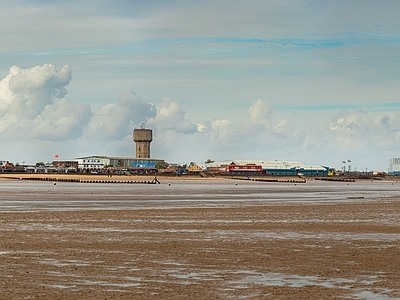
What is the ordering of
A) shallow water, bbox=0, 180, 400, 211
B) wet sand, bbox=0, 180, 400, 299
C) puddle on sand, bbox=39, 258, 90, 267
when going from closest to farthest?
wet sand, bbox=0, 180, 400, 299 → puddle on sand, bbox=39, 258, 90, 267 → shallow water, bbox=0, 180, 400, 211

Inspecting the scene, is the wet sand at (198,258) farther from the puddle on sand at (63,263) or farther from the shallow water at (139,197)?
the shallow water at (139,197)

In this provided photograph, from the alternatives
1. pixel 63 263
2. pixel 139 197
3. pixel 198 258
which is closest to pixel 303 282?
pixel 198 258

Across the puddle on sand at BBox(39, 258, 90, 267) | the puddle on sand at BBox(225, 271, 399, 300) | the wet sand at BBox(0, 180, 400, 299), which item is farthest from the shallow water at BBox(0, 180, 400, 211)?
the puddle on sand at BBox(225, 271, 399, 300)

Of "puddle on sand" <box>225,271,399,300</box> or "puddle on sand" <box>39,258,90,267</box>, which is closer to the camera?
"puddle on sand" <box>225,271,399,300</box>

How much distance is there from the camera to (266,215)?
41781mm

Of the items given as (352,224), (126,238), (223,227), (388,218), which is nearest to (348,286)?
(126,238)

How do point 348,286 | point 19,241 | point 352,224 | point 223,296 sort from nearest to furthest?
point 223,296
point 348,286
point 19,241
point 352,224

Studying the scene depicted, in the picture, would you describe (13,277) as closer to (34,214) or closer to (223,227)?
(223,227)

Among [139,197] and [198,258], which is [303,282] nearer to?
[198,258]

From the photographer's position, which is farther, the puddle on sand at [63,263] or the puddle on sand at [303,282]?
the puddle on sand at [63,263]

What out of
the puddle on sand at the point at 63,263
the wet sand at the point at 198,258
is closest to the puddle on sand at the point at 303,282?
the wet sand at the point at 198,258

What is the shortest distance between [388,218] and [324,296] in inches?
977

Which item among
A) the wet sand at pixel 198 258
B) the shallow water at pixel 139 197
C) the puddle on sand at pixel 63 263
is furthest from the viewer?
the shallow water at pixel 139 197

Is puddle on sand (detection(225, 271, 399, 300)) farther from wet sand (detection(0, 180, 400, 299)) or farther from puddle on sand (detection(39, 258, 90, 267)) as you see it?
puddle on sand (detection(39, 258, 90, 267))
